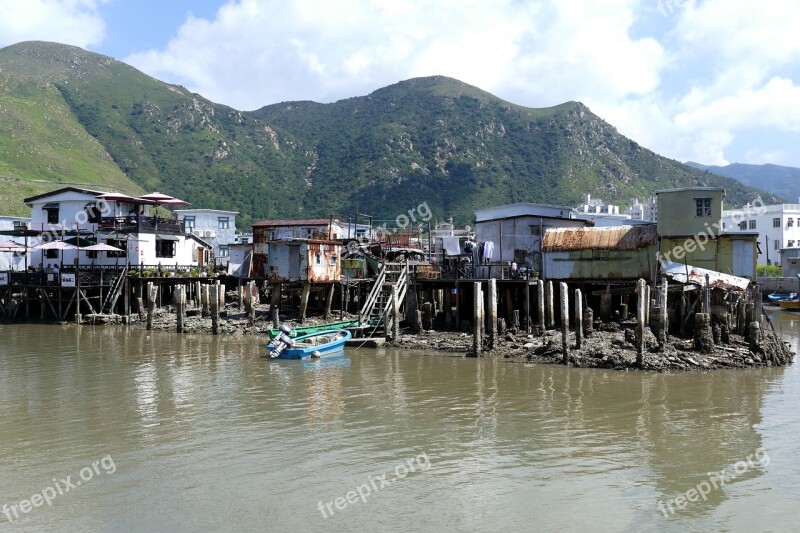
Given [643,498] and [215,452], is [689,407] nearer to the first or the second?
[643,498]

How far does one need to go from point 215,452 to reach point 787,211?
8956 cm

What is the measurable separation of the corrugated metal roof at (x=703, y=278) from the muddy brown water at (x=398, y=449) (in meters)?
4.74

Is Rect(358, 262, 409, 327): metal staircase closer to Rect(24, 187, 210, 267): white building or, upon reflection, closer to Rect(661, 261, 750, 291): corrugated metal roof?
Rect(661, 261, 750, 291): corrugated metal roof

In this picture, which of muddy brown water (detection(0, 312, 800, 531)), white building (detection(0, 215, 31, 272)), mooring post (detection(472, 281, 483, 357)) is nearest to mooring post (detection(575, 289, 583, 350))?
muddy brown water (detection(0, 312, 800, 531))

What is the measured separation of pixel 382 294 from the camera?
132 ft

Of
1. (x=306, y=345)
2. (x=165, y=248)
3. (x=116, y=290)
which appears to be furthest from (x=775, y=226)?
(x=116, y=290)

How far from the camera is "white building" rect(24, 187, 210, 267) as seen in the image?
52156 mm

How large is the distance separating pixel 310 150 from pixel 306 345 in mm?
107644

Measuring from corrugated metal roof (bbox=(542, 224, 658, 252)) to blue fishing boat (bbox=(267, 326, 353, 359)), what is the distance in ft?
43.4

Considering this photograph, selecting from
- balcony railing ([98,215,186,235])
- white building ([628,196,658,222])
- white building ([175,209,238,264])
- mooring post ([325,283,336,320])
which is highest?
white building ([628,196,658,222])

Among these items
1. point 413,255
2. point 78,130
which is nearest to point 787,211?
point 413,255

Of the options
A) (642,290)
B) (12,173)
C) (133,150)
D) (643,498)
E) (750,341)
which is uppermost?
(133,150)

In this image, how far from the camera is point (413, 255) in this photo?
5047 cm

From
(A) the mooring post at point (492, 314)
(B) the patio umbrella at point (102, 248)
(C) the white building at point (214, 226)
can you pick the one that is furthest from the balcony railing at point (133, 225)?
(A) the mooring post at point (492, 314)
